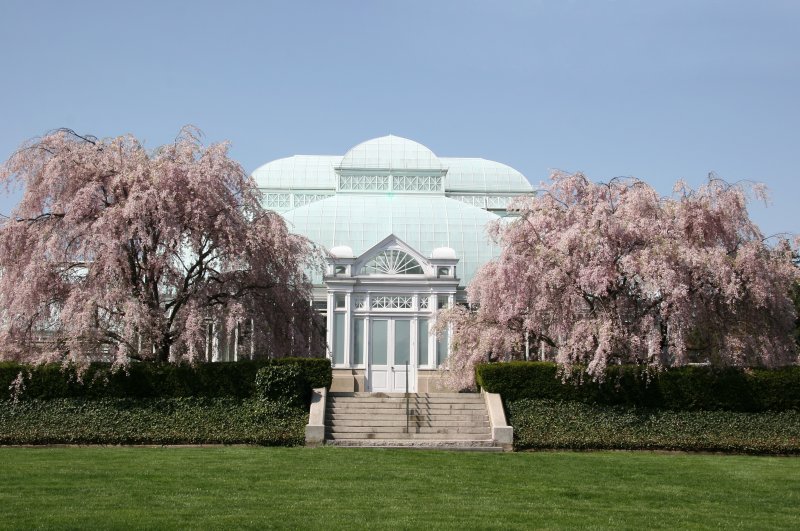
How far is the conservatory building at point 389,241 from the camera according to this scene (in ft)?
96.2

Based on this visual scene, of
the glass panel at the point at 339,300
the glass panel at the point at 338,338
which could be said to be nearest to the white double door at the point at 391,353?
the glass panel at the point at 338,338

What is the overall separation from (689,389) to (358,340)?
34.7 ft

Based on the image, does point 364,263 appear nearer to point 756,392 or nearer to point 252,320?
point 252,320

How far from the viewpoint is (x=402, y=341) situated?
29.5 metres

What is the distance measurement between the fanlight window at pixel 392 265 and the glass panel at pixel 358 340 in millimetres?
1601

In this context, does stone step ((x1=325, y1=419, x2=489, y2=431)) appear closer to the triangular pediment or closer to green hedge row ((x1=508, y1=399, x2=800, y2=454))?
green hedge row ((x1=508, y1=399, x2=800, y2=454))

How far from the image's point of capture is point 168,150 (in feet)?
79.7

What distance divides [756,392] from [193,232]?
14334 mm

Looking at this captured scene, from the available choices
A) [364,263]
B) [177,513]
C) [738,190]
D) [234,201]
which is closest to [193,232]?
[234,201]

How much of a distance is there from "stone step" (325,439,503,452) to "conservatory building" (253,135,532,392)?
2681 millimetres

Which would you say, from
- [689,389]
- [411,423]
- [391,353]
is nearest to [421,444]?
[411,423]

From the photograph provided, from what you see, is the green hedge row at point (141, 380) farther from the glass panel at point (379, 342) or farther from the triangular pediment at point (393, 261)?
the triangular pediment at point (393, 261)

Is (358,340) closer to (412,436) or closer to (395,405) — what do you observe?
(395,405)

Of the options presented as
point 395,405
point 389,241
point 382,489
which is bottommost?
point 382,489
